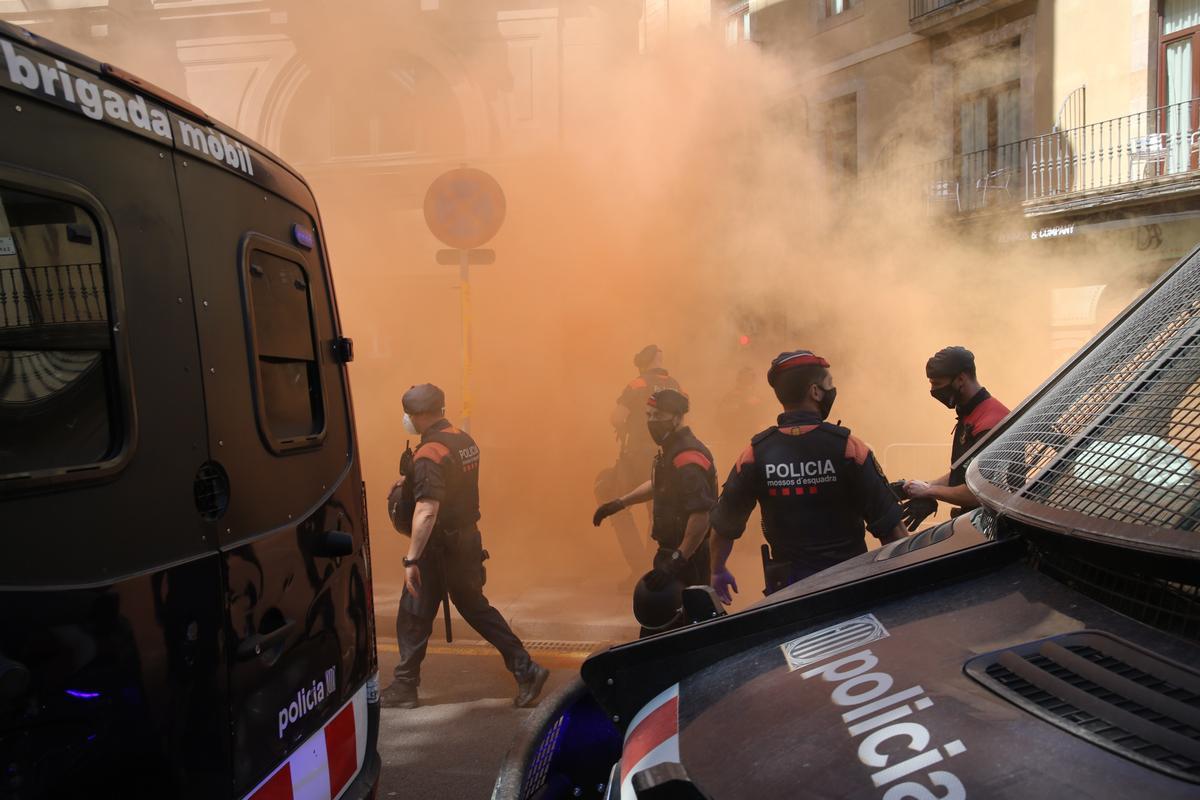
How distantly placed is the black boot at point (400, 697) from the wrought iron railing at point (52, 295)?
324cm

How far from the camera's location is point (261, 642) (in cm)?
189

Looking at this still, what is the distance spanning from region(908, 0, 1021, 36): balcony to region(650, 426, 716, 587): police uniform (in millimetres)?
10913

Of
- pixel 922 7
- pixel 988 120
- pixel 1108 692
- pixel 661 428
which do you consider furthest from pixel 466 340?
pixel 922 7

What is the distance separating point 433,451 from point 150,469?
282cm

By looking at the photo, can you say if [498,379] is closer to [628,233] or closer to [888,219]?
[628,233]

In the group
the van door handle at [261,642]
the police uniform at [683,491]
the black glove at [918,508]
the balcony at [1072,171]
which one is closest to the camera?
the van door handle at [261,642]

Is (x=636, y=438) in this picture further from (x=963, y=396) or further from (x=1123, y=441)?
(x=1123, y=441)

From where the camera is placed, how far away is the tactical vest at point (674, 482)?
399cm

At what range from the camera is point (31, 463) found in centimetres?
142

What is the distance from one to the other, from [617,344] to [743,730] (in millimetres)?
10744

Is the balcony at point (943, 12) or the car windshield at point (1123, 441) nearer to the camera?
the car windshield at point (1123, 441)

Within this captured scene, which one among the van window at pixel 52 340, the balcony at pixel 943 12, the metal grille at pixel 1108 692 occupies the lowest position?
the metal grille at pixel 1108 692

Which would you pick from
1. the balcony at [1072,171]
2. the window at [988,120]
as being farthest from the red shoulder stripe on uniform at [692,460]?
the window at [988,120]

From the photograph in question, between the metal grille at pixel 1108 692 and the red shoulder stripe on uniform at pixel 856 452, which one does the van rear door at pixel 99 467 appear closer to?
the metal grille at pixel 1108 692
